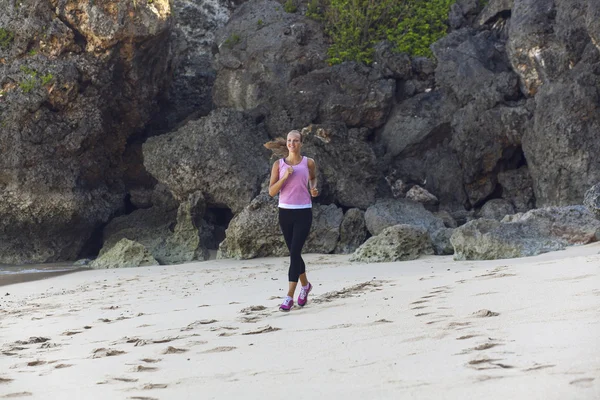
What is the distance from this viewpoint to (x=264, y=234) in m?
11.5

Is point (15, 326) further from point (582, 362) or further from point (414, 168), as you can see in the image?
point (414, 168)

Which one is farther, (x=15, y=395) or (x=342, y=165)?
(x=342, y=165)

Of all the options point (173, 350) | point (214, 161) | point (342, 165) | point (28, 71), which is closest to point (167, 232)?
point (214, 161)

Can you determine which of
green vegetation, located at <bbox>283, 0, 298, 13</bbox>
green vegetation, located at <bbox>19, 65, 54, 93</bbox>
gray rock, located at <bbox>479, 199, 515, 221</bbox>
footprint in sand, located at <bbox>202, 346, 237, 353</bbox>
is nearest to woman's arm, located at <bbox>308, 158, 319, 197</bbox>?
footprint in sand, located at <bbox>202, 346, 237, 353</bbox>

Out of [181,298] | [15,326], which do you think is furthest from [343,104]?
[15,326]

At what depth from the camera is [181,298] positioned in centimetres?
672

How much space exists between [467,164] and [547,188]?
1867mm

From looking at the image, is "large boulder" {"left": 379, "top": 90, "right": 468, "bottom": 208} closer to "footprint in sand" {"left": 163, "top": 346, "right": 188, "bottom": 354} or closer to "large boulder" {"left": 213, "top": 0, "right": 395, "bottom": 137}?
"large boulder" {"left": 213, "top": 0, "right": 395, "bottom": 137}

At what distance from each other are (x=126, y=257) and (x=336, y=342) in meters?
8.36

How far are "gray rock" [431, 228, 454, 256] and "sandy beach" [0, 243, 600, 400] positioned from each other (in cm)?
274

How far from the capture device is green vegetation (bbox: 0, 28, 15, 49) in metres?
13.4

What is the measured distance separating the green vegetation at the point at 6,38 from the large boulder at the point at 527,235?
31.3 ft

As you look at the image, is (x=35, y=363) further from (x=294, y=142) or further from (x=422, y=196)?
→ (x=422, y=196)

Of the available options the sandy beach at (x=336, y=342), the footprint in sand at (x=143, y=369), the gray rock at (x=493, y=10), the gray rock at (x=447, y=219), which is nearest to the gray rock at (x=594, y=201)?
the sandy beach at (x=336, y=342)
